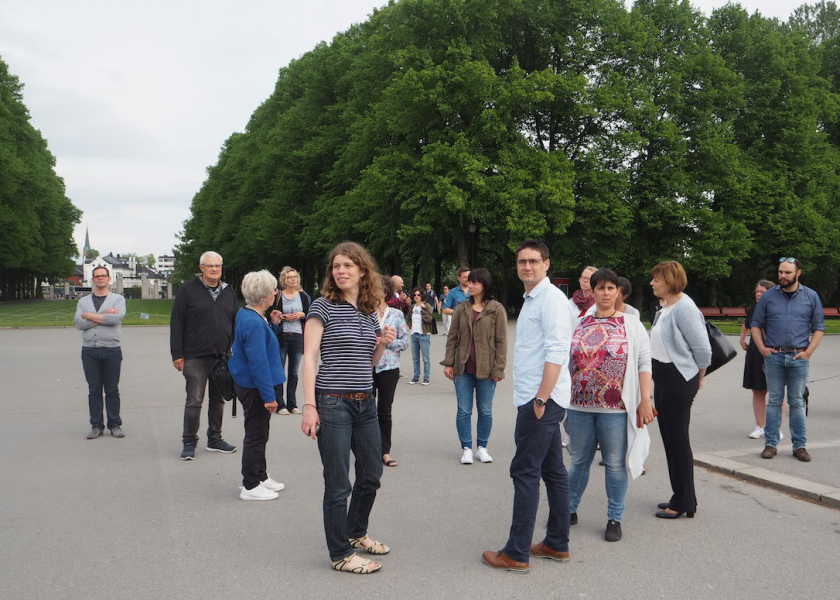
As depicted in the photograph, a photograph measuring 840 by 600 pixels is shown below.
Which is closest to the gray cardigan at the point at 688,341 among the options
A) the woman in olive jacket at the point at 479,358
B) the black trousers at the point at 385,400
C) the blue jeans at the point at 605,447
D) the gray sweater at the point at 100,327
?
the blue jeans at the point at 605,447

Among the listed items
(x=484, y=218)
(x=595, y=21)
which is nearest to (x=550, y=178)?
(x=484, y=218)

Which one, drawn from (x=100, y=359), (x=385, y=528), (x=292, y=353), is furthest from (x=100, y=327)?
(x=385, y=528)

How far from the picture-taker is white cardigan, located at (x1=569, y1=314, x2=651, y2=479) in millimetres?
4672

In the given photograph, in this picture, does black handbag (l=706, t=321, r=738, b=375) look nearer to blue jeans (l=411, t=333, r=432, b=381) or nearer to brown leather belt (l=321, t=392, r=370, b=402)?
brown leather belt (l=321, t=392, r=370, b=402)

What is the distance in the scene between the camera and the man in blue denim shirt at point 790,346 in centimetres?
684

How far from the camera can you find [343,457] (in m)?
4.05

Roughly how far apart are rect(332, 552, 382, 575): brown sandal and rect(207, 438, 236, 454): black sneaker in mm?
3295

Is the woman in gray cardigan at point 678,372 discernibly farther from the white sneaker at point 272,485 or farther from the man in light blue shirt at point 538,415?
the white sneaker at point 272,485

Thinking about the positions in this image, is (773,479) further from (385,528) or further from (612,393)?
(385,528)

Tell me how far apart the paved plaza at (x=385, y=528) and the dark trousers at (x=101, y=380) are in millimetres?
242

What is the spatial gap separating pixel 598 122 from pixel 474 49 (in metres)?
6.54

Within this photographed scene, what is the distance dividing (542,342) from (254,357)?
2.34 metres

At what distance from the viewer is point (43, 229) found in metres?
52.7

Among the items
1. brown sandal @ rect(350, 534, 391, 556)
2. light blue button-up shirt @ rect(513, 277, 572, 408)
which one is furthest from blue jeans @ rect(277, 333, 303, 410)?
light blue button-up shirt @ rect(513, 277, 572, 408)
